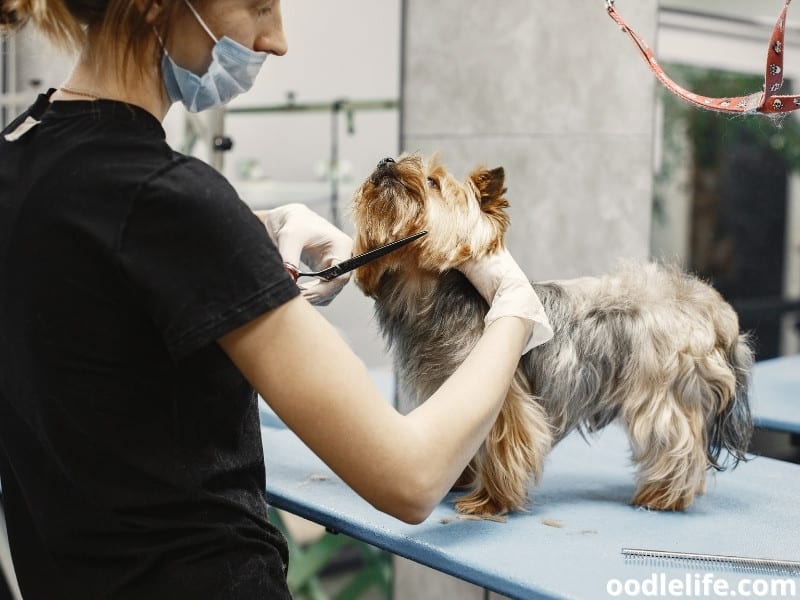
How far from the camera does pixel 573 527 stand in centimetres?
127

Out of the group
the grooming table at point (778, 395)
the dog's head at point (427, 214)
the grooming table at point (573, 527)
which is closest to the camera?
the grooming table at point (573, 527)

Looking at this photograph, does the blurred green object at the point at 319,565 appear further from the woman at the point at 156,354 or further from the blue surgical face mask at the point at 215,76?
the blue surgical face mask at the point at 215,76

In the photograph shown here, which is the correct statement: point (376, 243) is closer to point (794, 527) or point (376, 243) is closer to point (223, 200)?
point (223, 200)

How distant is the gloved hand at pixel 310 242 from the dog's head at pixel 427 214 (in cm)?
8

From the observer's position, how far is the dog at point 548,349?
1.34m

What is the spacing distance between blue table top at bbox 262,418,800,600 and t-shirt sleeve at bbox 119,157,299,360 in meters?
0.53

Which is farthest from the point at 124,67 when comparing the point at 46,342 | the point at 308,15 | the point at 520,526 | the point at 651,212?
the point at 308,15

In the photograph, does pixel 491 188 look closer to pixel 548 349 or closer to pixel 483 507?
pixel 548 349

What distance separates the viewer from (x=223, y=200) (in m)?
0.75

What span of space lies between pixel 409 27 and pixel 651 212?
0.73 meters

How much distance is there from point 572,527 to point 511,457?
5.3 inches

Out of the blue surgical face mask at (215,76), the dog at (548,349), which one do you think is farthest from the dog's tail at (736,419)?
the blue surgical face mask at (215,76)

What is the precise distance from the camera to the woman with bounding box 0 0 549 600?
744mm

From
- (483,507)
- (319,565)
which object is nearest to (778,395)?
(483,507)
